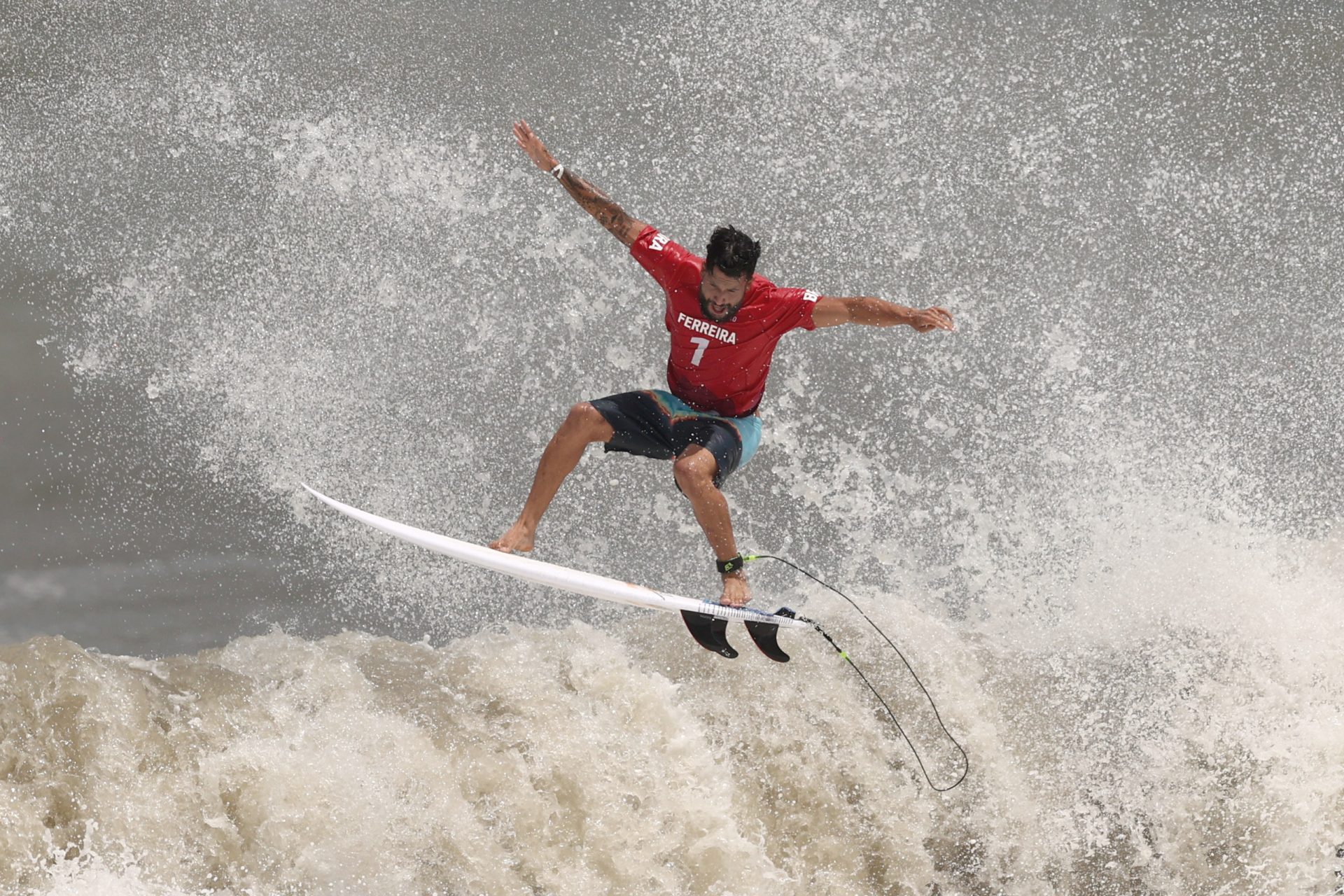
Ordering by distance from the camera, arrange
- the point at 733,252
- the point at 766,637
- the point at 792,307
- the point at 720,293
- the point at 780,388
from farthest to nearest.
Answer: the point at 780,388 < the point at 766,637 < the point at 792,307 < the point at 720,293 < the point at 733,252

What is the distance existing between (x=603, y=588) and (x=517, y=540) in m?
0.35

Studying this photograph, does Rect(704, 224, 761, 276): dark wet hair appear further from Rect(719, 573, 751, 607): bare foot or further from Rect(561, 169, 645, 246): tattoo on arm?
Rect(719, 573, 751, 607): bare foot

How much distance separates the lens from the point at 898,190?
6.35 m

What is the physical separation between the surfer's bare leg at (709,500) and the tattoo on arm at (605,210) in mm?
776

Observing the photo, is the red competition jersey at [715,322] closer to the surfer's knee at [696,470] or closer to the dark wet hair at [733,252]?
the dark wet hair at [733,252]

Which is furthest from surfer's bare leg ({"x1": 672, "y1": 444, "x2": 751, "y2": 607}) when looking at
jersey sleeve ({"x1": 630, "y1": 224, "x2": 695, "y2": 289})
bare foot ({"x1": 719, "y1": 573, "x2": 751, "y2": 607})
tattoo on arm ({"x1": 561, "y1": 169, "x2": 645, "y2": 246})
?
tattoo on arm ({"x1": 561, "y1": 169, "x2": 645, "y2": 246})

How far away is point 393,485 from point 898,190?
115 inches

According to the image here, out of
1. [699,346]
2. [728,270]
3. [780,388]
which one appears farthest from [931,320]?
[780,388]

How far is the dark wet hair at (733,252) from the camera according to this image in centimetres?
399

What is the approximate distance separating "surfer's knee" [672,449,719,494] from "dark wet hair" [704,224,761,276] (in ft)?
2.14

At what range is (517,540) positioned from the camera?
14.0ft

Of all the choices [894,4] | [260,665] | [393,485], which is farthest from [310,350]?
[894,4]

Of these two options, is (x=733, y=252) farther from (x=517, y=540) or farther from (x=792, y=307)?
(x=517, y=540)

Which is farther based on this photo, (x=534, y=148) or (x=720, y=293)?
(x=534, y=148)
